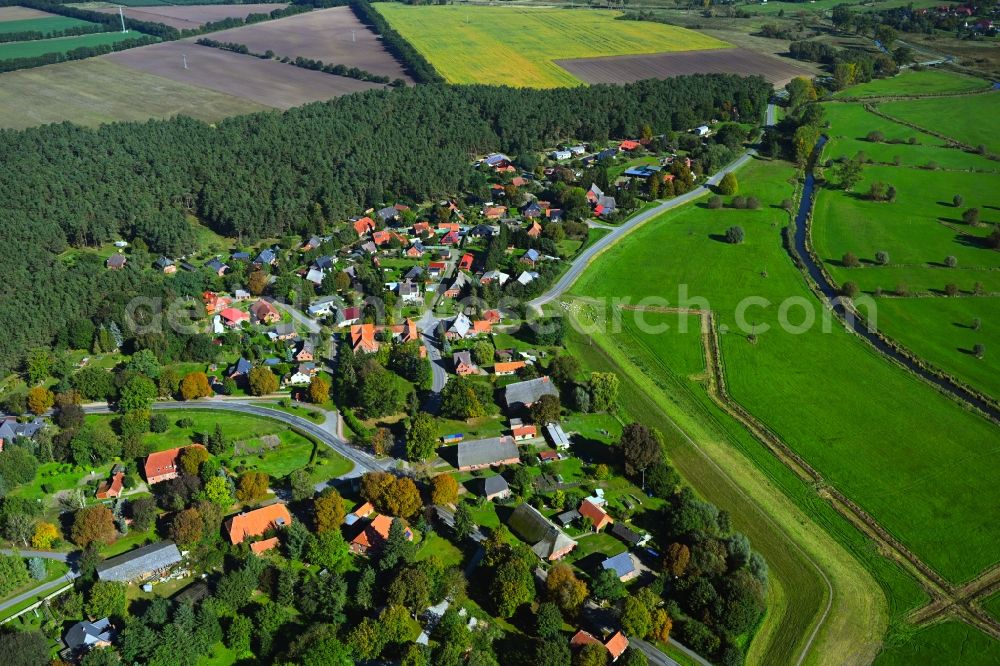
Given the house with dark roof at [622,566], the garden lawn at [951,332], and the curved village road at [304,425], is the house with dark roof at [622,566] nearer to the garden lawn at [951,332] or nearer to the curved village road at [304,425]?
the curved village road at [304,425]

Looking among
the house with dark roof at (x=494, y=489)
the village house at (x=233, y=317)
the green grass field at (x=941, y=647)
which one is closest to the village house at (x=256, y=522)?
the house with dark roof at (x=494, y=489)

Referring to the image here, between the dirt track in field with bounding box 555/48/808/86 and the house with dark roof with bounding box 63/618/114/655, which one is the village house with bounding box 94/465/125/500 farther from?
the dirt track in field with bounding box 555/48/808/86

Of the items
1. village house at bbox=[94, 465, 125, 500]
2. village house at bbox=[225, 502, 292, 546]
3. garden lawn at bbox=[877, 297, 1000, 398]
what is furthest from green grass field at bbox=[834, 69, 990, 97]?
village house at bbox=[94, 465, 125, 500]

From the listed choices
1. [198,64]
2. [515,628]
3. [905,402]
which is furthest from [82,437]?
[198,64]

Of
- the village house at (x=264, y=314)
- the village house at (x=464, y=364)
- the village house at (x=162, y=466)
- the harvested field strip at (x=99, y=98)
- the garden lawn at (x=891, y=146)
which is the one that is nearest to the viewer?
the village house at (x=162, y=466)

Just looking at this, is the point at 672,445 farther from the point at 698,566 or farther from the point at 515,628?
the point at 515,628

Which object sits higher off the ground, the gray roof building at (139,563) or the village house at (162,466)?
the village house at (162,466)
